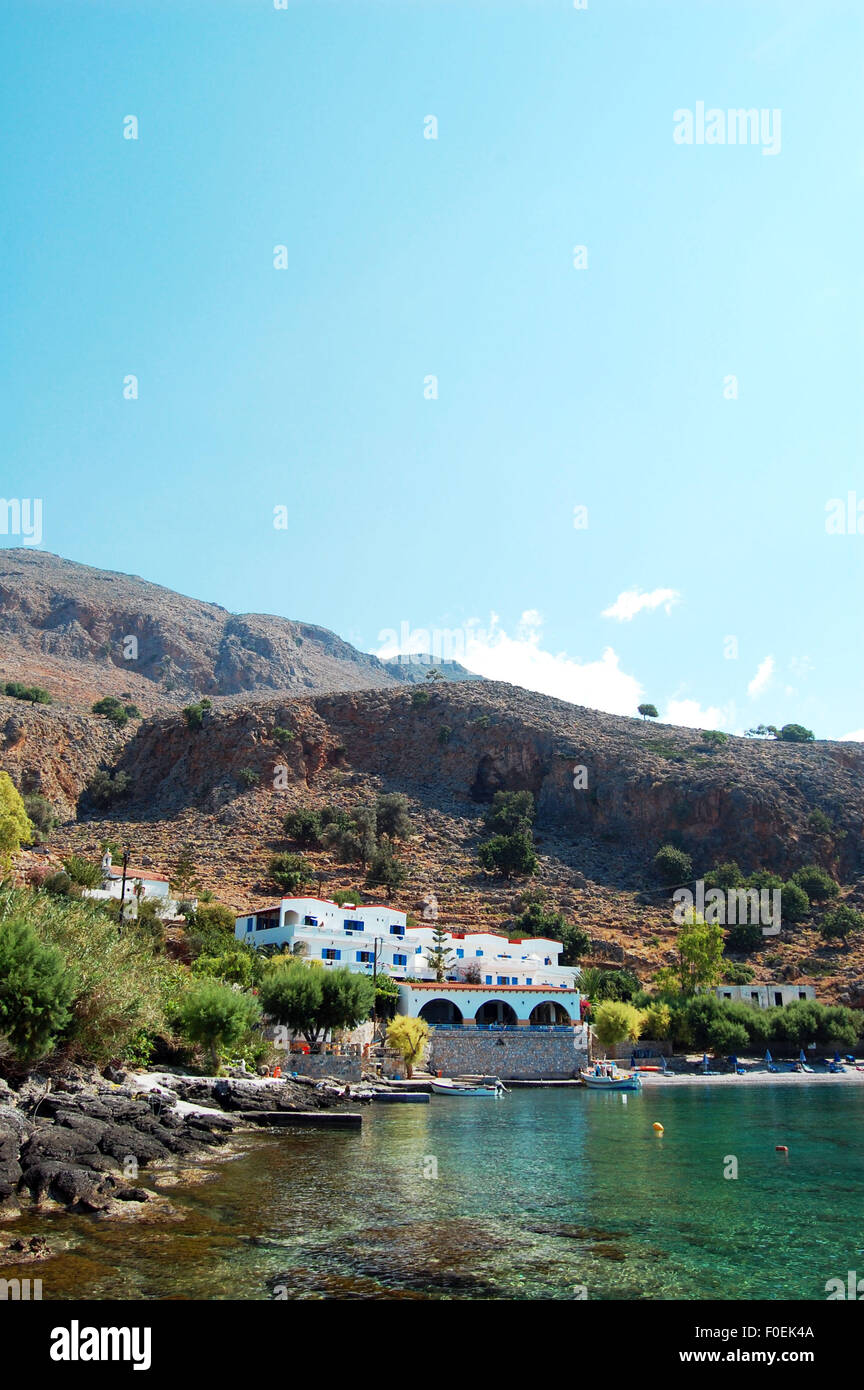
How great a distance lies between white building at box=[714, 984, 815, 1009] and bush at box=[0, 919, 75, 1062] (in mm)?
46949

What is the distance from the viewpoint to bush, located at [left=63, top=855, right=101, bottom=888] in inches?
1859

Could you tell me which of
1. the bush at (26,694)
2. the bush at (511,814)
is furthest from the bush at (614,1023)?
the bush at (26,694)

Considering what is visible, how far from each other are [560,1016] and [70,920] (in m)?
34.7

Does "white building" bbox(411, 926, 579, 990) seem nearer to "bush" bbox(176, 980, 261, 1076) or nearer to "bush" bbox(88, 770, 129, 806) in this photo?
"bush" bbox(176, 980, 261, 1076)

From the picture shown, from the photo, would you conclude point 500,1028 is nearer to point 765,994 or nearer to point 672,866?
point 765,994

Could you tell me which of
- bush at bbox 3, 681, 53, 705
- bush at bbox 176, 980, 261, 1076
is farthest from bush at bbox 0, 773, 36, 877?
bush at bbox 3, 681, 53, 705

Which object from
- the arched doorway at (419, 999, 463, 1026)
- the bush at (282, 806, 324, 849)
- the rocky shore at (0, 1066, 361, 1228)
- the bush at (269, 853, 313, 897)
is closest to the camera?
the rocky shore at (0, 1066, 361, 1228)

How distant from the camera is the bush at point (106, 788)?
266 feet

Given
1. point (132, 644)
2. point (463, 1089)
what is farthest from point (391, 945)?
point (132, 644)

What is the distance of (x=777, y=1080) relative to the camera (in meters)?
47.4

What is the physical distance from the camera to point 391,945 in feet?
177

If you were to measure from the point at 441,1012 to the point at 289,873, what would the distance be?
17.4 m
